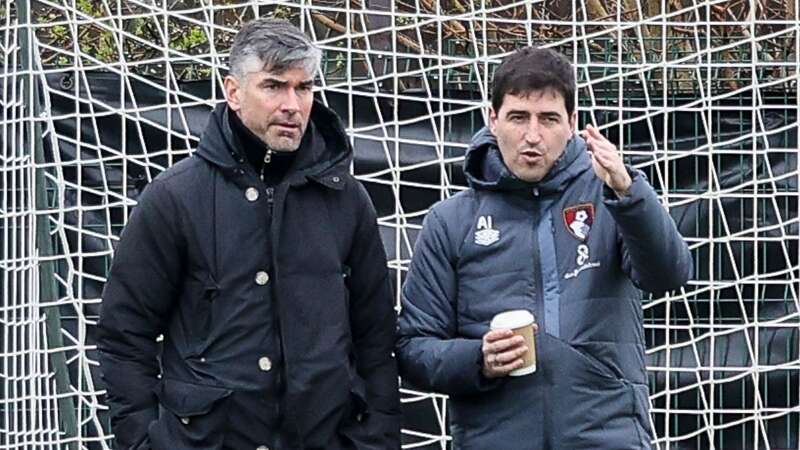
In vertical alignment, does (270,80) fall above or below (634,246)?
above

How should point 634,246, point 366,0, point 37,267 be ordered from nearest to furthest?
point 634,246 < point 37,267 < point 366,0

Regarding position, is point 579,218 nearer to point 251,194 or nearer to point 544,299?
point 544,299

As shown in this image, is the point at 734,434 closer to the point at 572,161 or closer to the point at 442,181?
the point at 442,181

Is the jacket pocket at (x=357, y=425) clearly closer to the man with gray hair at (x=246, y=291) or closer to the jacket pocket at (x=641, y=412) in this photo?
the man with gray hair at (x=246, y=291)

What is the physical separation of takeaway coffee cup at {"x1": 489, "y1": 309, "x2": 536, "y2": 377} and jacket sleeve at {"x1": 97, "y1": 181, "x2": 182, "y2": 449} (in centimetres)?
73

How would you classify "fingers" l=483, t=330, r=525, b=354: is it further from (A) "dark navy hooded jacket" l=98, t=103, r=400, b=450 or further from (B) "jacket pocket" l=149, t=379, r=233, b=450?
(B) "jacket pocket" l=149, t=379, r=233, b=450

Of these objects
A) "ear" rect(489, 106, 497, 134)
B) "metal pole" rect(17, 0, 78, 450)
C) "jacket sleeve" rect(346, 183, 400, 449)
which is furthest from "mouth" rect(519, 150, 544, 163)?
"metal pole" rect(17, 0, 78, 450)

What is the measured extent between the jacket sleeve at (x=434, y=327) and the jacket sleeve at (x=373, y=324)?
4cm

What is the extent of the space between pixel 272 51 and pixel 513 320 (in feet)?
2.59

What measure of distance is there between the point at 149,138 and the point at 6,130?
0.46 m

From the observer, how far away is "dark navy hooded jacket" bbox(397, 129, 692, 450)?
11.8 feet

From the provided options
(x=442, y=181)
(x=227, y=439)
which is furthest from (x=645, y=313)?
(x=227, y=439)

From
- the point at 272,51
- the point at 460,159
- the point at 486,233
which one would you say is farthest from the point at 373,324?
the point at 460,159

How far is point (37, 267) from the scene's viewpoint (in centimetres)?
527
